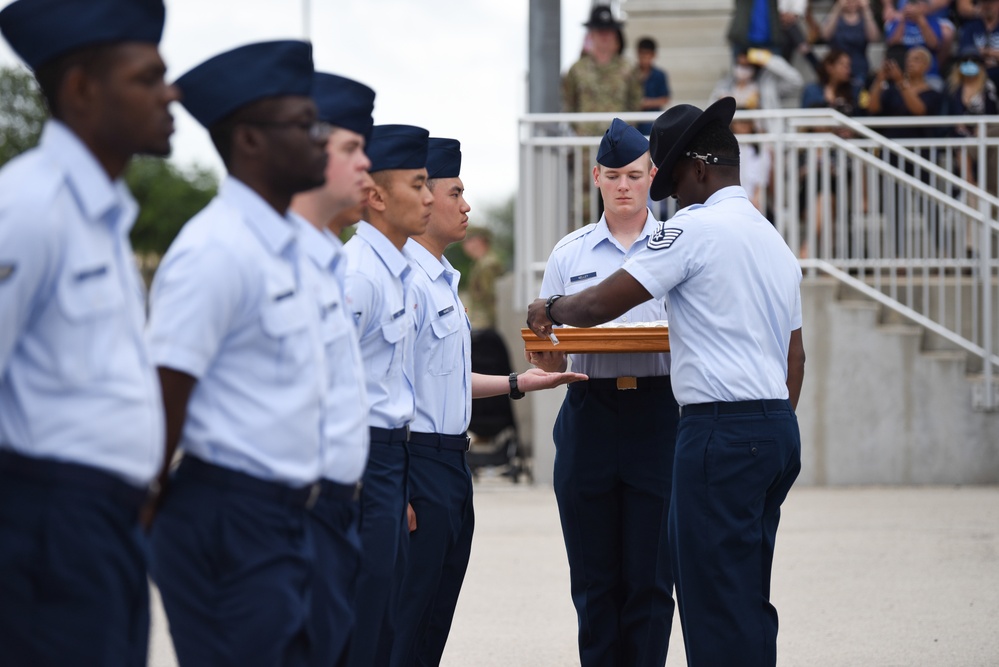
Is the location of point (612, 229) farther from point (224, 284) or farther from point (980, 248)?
point (980, 248)

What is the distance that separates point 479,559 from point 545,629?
1.92 meters

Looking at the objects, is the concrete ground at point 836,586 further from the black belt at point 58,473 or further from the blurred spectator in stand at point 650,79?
the blurred spectator in stand at point 650,79

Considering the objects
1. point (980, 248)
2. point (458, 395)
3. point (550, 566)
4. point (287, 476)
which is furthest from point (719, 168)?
point (980, 248)

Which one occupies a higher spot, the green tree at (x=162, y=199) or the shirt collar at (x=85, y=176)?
the shirt collar at (x=85, y=176)

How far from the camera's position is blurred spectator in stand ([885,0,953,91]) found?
46.1 ft

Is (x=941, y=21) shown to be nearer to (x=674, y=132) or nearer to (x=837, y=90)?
(x=837, y=90)

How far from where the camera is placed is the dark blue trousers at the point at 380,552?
13.9 ft

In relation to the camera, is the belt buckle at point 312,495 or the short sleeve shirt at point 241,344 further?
the belt buckle at point 312,495

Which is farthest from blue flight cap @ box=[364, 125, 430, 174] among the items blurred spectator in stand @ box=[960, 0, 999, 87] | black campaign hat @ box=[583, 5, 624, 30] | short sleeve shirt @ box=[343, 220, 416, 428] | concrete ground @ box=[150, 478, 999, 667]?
blurred spectator in stand @ box=[960, 0, 999, 87]

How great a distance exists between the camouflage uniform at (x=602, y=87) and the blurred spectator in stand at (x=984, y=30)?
3100mm

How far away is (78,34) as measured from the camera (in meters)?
2.75

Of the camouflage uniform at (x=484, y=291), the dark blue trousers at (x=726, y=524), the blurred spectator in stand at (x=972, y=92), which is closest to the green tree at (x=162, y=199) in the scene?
the camouflage uniform at (x=484, y=291)

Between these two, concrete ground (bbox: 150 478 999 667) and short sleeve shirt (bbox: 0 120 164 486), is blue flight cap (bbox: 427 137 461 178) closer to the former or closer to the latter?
concrete ground (bbox: 150 478 999 667)

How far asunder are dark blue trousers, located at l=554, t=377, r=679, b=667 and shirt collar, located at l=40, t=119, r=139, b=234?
3119 millimetres
